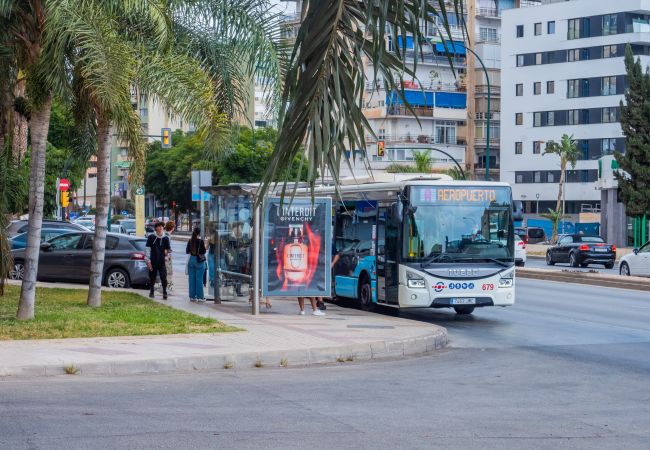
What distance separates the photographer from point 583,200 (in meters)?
87.2

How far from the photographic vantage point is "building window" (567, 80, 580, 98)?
85706mm

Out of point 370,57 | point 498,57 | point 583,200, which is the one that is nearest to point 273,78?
point 370,57

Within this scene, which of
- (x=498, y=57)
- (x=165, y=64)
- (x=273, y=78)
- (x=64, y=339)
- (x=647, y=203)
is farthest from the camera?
(x=498, y=57)

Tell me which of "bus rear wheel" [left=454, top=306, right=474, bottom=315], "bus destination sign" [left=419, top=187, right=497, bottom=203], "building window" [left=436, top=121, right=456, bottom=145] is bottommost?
"bus rear wheel" [left=454, top=306, right=474, bottom=315]

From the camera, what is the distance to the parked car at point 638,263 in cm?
3725

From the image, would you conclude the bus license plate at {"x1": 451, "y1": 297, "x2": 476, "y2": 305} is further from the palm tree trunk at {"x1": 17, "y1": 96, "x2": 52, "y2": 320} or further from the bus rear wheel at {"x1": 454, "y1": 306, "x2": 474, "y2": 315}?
the palm tree trunk at {"x1": 17, "y1": 96, "x2": 52, "y2": 320}

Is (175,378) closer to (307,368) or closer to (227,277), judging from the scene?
(307,368)

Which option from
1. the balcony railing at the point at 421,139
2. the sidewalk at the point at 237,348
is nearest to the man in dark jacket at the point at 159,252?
the sidewalk at the point at 237,348

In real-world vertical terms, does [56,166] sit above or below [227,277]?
above

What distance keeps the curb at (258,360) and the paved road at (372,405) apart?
0.38 m

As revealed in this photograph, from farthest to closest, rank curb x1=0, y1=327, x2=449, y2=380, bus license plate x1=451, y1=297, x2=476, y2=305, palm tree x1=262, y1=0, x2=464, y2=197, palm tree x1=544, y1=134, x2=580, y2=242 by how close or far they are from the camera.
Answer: palm tree x1=544, y1=134, x2=580, y2=242, bus license plate x1=451, y1=297, x2=476, y2=305, curb x1=0, y1=327, x2=449, y2=380, palm tree x1=262, y1=0, x2=464, y2=197

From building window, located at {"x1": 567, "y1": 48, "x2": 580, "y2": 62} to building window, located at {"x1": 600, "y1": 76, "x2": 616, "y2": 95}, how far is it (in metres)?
3.00

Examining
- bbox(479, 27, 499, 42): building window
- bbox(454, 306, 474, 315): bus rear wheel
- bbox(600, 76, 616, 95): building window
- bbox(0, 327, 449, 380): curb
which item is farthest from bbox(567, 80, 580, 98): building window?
bbox(0, 327, 449, 380): curb

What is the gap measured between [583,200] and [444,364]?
7511 centimetres
